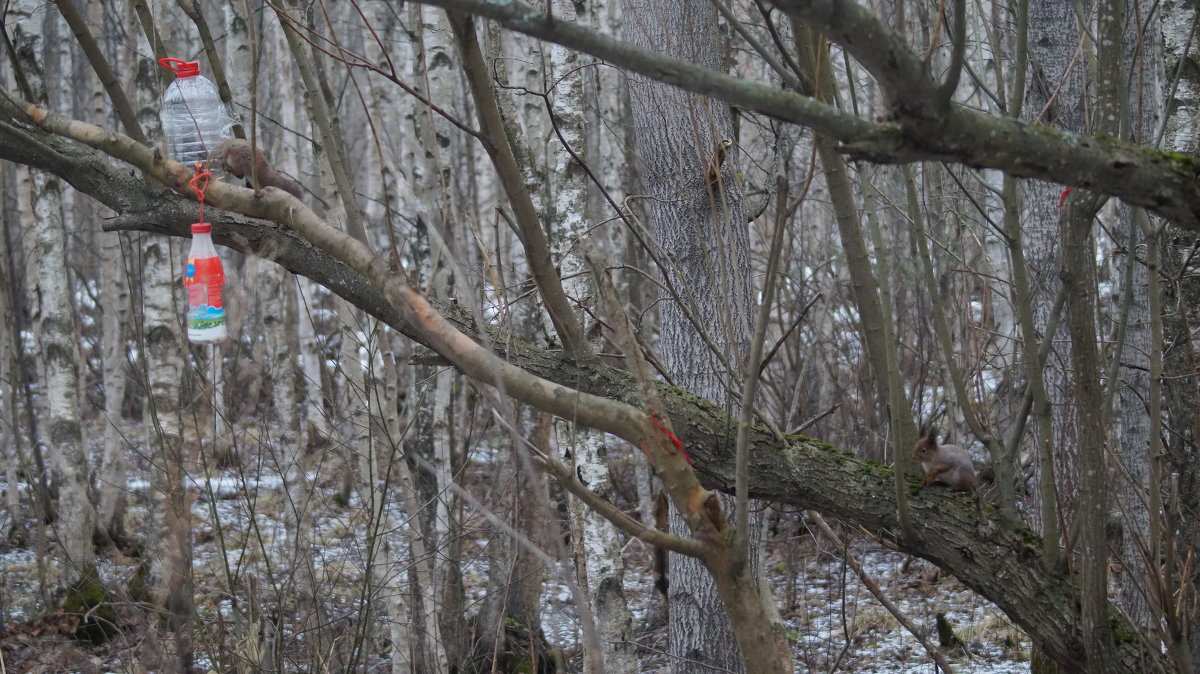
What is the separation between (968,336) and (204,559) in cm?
637

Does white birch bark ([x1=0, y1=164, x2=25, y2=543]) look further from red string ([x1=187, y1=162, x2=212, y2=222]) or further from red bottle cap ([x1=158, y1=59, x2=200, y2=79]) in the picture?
red string ([x1=187, y1=162, x2=212, y2=222])

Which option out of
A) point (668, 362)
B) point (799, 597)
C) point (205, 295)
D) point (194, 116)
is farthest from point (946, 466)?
point (799, 597)

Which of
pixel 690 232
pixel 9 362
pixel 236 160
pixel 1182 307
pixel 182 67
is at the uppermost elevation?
pixel 9 362

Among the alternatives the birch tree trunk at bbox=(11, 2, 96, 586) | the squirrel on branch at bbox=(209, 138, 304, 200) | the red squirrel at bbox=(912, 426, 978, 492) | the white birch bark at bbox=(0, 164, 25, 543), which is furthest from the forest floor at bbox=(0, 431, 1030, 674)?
the squirrel on branch at bbox=(209, 138, 304, 200)

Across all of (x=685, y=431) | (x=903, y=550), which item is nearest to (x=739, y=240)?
(x=685, y=431)

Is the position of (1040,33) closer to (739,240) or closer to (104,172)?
(739,240)

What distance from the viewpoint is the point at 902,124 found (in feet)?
5.40

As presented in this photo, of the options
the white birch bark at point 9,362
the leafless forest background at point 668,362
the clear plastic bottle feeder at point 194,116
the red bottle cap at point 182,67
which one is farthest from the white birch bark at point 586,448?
the white birch bark at point 9,362

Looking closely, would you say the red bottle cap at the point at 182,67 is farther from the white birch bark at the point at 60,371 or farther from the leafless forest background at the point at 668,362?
the white birch bark at the point at 60,371

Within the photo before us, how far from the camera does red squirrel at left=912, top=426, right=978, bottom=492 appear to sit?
3.16 m

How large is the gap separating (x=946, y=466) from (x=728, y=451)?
857 millimetres

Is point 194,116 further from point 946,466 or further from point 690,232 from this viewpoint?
point 946,466

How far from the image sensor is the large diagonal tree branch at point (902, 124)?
1.53 metres

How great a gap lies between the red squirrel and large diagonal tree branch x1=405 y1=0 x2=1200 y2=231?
4.40ft
